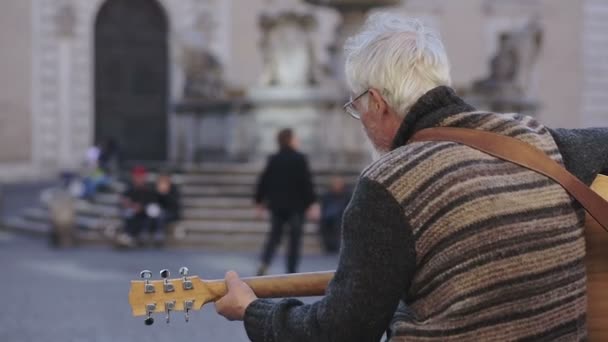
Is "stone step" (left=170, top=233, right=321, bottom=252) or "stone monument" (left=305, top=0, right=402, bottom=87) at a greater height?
"stone monument" (left=305, top=0, right=402, bottom=87)

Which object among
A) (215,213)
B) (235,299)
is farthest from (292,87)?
(235,299)

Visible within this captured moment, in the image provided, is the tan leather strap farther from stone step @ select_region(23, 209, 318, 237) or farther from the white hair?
stone step @ select_region(23, 209, 318, 237)

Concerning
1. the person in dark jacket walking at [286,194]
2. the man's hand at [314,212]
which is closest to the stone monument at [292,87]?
the man's hand at [314,212]

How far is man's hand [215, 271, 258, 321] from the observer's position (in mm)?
2844

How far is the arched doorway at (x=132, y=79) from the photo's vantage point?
30.8 m

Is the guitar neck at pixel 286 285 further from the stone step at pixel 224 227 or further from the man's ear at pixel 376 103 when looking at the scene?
the stone step at pixel 224 227

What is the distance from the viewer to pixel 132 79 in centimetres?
3100

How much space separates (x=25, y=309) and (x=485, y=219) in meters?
8.03

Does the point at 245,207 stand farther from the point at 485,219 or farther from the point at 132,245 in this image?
the point at 485,219

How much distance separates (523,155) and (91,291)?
9094mm

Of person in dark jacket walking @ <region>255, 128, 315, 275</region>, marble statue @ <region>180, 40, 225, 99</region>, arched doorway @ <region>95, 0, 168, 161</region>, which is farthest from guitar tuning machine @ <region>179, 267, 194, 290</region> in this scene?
arched doorway @ <region>95, 0, 168, 161</region>

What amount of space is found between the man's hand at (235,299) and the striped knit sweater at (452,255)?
254 mm

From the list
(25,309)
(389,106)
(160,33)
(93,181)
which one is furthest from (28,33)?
(389,106)

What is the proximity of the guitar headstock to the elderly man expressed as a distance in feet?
0.79
